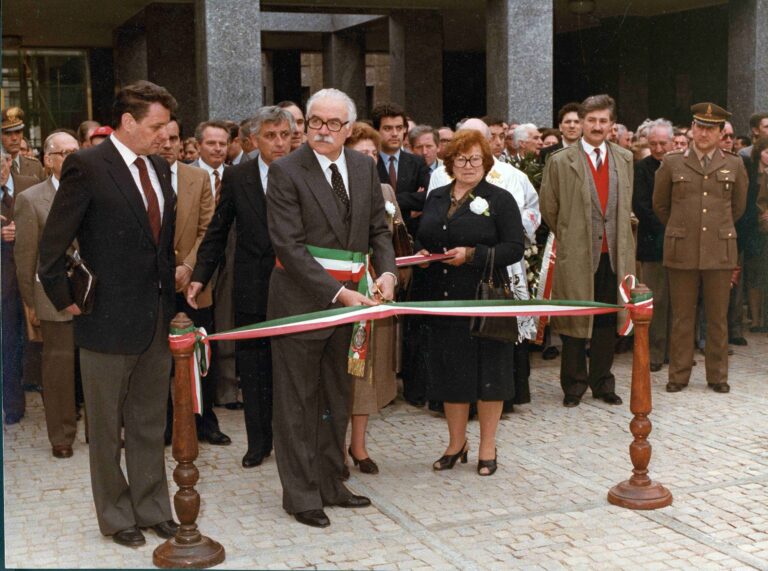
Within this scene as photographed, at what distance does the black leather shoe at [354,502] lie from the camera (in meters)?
5.89

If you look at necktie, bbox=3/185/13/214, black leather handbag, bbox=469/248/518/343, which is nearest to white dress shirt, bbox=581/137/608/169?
black leather handbag, bbox=469/248/518/343

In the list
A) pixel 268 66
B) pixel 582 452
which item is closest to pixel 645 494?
pixel 582 452

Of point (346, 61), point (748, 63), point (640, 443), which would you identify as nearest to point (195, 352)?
point (640, 443)

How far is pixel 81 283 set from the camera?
506cm

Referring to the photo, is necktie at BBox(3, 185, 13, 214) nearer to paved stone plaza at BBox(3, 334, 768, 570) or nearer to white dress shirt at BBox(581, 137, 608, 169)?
paved stone plaza at BBox(3, 334, 768, 570)

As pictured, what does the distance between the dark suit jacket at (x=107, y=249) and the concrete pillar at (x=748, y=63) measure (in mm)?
13086

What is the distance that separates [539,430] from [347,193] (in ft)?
9.15

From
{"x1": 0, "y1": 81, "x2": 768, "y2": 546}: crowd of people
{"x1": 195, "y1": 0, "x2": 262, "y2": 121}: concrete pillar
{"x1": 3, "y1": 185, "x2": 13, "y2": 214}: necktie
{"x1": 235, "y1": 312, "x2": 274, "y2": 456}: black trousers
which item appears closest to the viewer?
{"x1": 0, "y1": 81, "x2": 768, "y2": 546}: crowd of people

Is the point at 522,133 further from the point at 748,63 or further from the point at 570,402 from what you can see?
the point at 748,63

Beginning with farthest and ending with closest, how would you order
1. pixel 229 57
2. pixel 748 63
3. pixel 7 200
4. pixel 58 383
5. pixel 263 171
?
1. pixel 748 63
2. pixel 229 57
3. pixel 7 200
4. pixel 58 383
5. pixel 263 171

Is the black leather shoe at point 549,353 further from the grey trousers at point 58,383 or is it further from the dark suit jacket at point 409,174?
the grey trousers at point 58,383

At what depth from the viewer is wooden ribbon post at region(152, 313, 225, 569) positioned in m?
5.01

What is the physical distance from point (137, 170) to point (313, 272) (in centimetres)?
103

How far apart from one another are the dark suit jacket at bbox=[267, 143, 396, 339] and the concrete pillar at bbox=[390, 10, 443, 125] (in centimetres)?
1416
